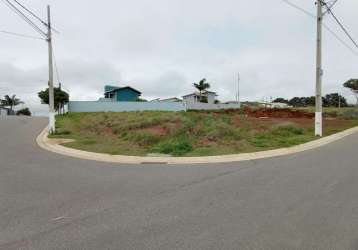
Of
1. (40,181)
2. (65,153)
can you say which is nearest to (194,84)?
(65,153)

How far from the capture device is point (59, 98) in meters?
Answer: 50.4

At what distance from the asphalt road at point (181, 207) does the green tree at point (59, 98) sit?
140ft

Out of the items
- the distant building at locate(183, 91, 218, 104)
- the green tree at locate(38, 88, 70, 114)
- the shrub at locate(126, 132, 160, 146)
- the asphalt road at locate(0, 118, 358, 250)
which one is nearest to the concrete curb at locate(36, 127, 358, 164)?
the asphalt road at locate(0, 118, 358, 250)

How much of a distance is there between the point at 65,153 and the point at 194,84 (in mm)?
56959

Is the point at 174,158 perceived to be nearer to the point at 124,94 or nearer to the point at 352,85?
the point at 124,94

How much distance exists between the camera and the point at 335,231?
4.74 meters

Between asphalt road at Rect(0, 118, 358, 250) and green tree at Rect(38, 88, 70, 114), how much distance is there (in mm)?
42649

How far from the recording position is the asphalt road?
4.50 metres

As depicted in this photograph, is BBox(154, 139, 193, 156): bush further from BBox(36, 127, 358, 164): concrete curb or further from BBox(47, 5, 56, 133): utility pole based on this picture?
BBox(47, 5, 56, 133): utility pole

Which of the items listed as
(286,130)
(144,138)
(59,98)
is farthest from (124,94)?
(144,138)

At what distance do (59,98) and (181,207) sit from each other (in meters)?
48.2

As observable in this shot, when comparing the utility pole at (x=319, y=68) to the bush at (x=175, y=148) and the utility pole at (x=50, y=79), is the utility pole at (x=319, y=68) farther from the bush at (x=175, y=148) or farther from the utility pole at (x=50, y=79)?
the utility pole at (x=50, y=79)

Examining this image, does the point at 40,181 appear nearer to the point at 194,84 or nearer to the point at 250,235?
the point at 250,235

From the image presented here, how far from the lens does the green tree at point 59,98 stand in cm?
5041
